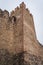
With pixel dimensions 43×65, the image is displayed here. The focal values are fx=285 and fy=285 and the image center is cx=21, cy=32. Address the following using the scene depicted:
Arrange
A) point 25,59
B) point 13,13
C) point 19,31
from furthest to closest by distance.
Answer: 1. point 13,13
2. point 19,31
3. point 25,59

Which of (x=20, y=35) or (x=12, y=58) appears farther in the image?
(x=20, y=35)

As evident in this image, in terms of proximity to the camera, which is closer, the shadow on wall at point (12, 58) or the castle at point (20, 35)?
the shadow on wall at point (12, 58)

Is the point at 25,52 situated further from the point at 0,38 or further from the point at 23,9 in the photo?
the point at 23,9

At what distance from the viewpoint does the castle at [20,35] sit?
22672 millimetres

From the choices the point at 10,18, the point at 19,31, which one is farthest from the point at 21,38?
the point at 10,18

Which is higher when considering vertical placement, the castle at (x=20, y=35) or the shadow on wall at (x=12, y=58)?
the castle at (x=20, y=35)

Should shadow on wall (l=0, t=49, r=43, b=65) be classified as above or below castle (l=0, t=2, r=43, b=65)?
below

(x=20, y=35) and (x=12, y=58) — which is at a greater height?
(x=20, y=35)

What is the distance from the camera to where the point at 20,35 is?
23250mm

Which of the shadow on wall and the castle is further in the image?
the castle

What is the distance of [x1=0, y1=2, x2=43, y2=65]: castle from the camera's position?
74.4ft

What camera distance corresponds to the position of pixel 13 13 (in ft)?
82.6

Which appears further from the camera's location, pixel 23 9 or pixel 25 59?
pixel 23 9

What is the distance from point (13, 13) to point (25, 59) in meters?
5.01
